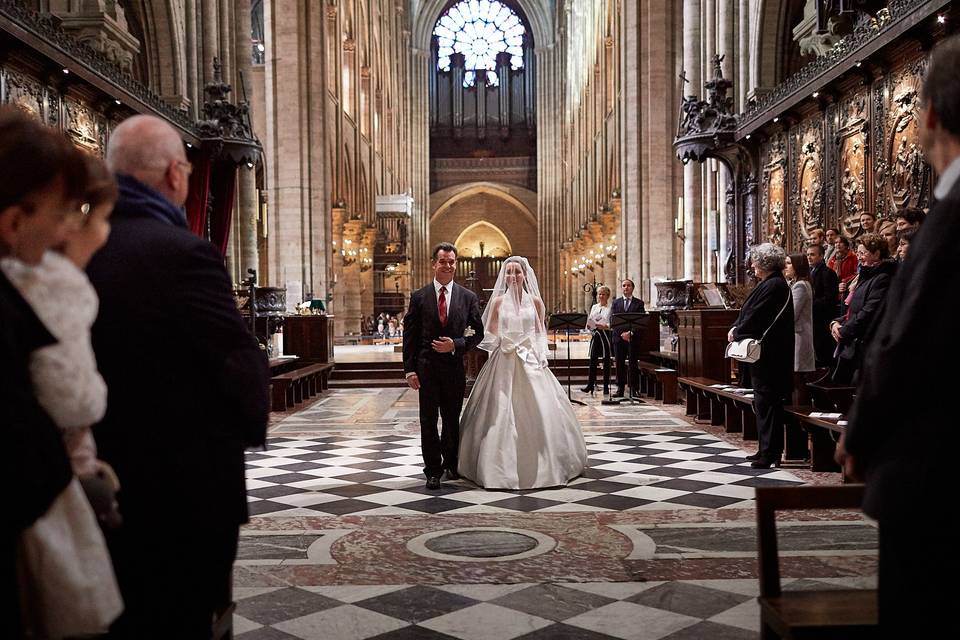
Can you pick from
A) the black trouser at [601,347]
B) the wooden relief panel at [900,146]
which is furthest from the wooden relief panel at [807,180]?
the black trouser at [601,347]

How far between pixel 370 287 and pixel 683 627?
31.6m

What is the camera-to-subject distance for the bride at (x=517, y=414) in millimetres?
6352

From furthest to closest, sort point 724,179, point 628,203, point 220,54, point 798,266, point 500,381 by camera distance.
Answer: point 628,203
point 220,54
point 724,179
point 798,266
point 500,381

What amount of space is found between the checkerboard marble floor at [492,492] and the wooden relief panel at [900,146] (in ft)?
9.93

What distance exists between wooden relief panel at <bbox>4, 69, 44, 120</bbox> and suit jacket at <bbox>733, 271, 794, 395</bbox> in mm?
7063

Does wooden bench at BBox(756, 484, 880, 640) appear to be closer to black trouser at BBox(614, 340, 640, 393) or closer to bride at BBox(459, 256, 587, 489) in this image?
bride at BBox(459, 256, 587, 489)

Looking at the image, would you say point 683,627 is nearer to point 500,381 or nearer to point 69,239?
point 69,239

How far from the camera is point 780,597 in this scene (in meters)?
2.39

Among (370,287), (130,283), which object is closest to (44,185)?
(130,283)

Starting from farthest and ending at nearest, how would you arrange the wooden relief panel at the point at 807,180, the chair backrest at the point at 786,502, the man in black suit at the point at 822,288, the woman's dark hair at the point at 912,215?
the wooden relief panel at the point at 807,180
the man in black suit at the point at 822,288
the woman's dark hair at the point at 912,215
the chair backrest at the point at 786,502

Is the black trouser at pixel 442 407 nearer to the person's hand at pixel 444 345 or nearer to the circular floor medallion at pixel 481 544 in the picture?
the person's hand at pixel 444 345

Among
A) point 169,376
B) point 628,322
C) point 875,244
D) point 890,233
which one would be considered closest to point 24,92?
point 628,322

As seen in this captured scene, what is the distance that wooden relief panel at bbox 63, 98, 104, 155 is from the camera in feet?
34.6

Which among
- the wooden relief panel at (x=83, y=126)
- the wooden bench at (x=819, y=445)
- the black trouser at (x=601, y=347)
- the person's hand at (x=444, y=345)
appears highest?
the wooden relief panel at (x=83, y=126)
